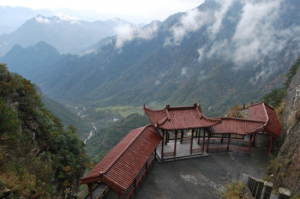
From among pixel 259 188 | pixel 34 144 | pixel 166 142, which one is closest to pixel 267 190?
pixel 259 188

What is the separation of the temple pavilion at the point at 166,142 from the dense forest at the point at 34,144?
5676 mm

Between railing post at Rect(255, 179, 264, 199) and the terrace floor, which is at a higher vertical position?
railing post at Rect(255, 179, 264, 199)

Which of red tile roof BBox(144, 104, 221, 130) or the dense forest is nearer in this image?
the dense forest

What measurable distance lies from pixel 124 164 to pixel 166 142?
996 cm

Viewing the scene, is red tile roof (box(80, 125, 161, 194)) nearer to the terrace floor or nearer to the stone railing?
the terrace floor

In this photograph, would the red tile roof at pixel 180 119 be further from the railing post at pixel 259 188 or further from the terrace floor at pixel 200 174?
the railing post at pixel 259 188

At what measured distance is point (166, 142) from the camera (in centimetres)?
2562

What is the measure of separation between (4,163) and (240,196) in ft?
57.8

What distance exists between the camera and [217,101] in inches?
6280

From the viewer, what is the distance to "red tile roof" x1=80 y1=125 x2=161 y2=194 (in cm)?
1473

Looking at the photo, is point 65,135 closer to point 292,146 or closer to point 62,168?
point 62,168

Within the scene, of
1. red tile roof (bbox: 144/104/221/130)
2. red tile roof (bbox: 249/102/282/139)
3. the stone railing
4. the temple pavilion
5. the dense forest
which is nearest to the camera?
the stone railing

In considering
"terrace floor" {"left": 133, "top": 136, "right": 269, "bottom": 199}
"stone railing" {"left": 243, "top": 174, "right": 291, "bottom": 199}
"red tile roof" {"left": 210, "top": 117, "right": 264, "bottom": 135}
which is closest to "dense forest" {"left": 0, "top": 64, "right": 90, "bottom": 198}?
"terrace floor" {"left": 133, "top": 136, "right": 269, "bottom": 199}

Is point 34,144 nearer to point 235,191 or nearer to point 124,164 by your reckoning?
point 124,164
